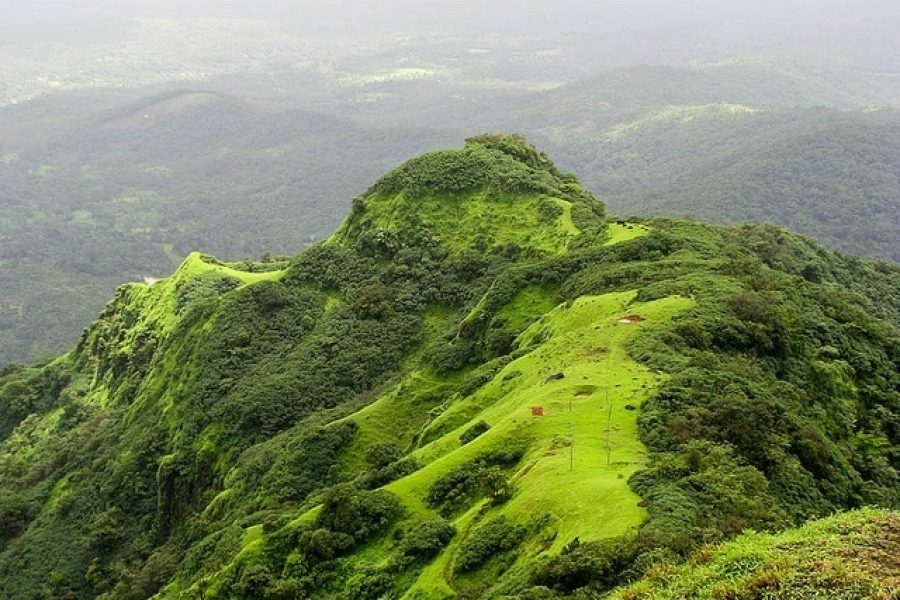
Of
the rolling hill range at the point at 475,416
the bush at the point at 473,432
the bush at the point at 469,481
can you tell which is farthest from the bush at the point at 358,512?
the bush at the point at 473,432

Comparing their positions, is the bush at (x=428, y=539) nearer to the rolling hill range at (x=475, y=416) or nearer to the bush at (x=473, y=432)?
the rolling hill range at (x=475, y=416)

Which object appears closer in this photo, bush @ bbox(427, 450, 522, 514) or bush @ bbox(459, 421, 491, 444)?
bush @ bbox(427, 450, 522, 514)

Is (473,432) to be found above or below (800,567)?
below

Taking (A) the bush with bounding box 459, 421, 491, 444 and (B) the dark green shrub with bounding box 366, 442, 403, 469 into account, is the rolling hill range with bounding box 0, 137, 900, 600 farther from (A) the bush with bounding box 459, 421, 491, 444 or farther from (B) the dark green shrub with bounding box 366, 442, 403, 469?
(B) the dark green shrub with bounding box 366, 442, 403, 469

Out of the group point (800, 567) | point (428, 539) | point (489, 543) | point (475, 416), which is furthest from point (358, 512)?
point (800, 567)

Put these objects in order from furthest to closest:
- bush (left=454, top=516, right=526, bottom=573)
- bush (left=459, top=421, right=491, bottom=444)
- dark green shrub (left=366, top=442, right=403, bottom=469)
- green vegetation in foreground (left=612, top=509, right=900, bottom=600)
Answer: dark green shrub (left=366, top=442, right=403, bottom=469)
bush (left=459, top=421, right=491, bottom=444)
bush (left=454, top=516, right=526, bottom=573)
green vegetation in foreground (left=612, top=509, right=900, bottom=600)

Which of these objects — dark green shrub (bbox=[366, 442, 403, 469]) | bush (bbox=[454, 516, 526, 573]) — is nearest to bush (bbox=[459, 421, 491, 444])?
dark green shrub (bbox=[366, 442, 403, 469])

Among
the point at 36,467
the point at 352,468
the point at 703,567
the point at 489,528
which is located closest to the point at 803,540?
the point at 703,567

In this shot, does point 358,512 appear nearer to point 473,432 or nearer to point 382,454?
point 473,432
